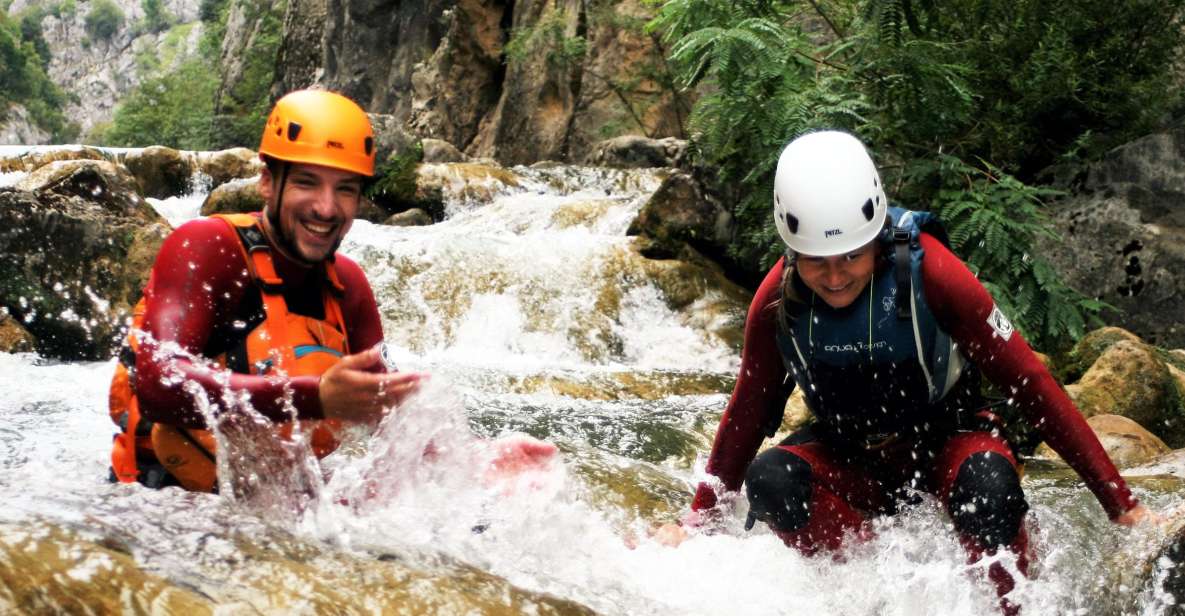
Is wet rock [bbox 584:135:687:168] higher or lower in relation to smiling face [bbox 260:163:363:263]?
lower

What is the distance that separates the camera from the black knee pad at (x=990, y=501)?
259 centimetres

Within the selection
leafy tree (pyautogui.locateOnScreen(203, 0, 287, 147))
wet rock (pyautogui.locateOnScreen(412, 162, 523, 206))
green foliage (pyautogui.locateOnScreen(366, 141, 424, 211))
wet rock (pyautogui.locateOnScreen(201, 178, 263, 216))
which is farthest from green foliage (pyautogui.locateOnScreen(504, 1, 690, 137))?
leafy tree (pyautogui.locateOnScreen(203, 0, 287, 147))

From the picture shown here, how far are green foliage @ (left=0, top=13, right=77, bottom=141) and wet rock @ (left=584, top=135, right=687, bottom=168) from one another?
238 feet

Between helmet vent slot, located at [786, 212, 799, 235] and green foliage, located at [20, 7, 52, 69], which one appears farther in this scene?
green foliage, located at [20, 7, 52, 69]

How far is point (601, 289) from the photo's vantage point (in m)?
9.97

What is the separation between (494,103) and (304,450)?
76.0 ft

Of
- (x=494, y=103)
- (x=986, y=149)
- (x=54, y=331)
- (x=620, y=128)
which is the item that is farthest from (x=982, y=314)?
(x=494, y=103)

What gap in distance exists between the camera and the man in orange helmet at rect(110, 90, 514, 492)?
7.48ft

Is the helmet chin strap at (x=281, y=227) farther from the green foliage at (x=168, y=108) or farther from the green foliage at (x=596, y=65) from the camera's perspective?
the green foliage at (x=168, y=108)

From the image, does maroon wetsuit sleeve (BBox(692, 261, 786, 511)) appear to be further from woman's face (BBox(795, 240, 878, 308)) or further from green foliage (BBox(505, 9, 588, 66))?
green foliage (BBox(505, 9, 588, 66))

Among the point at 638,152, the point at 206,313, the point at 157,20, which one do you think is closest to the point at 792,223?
the point at 206,313

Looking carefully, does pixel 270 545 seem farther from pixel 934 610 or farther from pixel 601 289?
pixel 601 289

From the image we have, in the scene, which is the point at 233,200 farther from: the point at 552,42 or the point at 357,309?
the point at 357,309

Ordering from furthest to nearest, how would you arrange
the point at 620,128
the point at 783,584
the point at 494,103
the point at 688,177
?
the point at 494,103 < the point at 620,128 < the point at 688,177 < the point at 783,584
